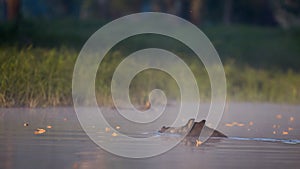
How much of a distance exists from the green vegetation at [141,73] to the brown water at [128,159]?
6.93 ft

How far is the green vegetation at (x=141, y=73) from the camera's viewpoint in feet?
64.9

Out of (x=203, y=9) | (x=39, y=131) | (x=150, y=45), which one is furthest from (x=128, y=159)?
(x=203, y=9)

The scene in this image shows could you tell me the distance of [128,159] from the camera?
35.0 feet

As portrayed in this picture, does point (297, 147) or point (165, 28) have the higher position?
point (165, 28)

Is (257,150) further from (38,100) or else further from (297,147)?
(38,100)

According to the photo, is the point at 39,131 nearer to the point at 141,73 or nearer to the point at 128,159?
the point at 128,159

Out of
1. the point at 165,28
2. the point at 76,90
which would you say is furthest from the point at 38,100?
the point at 165,28

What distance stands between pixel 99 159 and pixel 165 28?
2941cm

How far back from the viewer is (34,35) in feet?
109

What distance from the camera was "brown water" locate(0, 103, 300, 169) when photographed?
10250mm

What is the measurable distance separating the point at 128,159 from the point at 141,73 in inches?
506

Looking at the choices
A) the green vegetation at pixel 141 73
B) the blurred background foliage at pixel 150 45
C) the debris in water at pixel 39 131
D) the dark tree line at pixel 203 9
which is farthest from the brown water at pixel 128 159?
the dark tree line at pixel 203 9

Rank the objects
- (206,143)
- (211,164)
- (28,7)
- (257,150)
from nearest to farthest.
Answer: (211,164) < (257,150) < (206,143) < (28,7)

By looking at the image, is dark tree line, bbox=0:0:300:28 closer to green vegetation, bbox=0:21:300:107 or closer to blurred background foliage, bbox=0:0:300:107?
blurred background foliage, bbox=0:0:300:107
